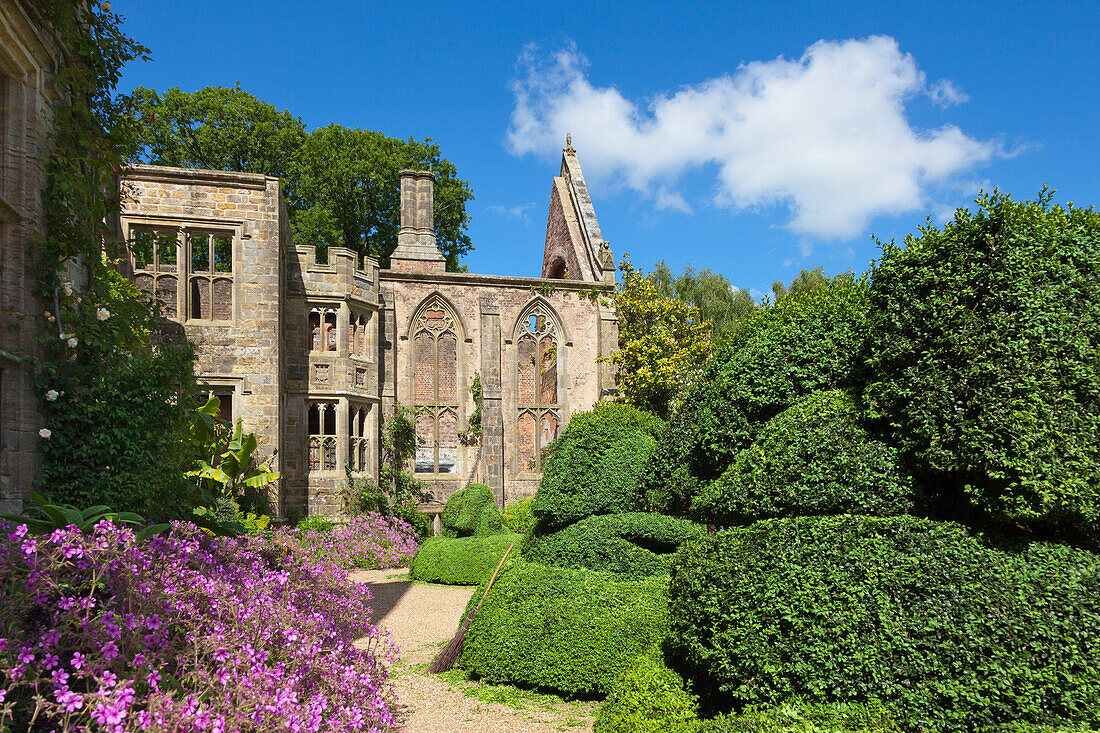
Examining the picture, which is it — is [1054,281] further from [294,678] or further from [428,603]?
[428,603]

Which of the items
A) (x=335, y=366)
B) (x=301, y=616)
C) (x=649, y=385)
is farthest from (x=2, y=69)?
(x=649, y=385)

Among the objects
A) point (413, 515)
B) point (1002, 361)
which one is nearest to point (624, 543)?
point (1002, 361)

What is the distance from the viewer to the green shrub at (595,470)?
8.19 meters

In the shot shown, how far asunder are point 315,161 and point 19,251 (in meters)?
23.9

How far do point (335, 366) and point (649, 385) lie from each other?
8804mm

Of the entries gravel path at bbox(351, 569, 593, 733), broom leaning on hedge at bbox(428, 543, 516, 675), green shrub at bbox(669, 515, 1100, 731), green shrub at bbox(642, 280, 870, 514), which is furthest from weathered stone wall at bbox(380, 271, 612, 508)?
green shrub at bbox(669, 515, 1100, 731)

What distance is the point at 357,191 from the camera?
27656mm

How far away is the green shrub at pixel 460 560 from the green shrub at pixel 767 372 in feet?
21.9

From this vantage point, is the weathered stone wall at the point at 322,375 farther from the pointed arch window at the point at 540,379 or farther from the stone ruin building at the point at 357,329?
the pointed arch window at the point at 540,379

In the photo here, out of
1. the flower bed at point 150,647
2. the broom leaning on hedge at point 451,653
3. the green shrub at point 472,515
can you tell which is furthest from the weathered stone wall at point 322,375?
the flower bed at point 150,647

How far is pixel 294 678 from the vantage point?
12.1 ft

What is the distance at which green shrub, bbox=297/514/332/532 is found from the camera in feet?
49.9

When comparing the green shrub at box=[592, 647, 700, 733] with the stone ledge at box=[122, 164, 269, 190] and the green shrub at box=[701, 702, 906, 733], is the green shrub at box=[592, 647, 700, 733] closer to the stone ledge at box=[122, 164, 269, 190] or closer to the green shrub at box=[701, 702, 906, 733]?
the green shrub at box=[701, 702, 906, 733]

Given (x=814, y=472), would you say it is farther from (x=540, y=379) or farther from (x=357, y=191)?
(x=357, y=191)
